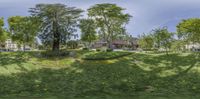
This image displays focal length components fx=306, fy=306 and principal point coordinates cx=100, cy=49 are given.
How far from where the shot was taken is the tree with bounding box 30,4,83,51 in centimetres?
5784

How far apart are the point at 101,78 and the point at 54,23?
22.9m

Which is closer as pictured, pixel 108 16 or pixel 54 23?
pixel 54 23

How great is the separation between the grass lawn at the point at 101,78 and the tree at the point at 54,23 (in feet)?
20.3

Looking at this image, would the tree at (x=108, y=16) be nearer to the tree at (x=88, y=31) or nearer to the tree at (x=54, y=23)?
the tree at (x=88, y=31)

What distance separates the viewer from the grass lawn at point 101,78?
29.8 meters

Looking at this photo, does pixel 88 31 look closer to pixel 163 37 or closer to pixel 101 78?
pixel 163 37

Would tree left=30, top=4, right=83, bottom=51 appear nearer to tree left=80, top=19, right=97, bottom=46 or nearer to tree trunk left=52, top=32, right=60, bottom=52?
tree trunk left=52, top=32, right=60, bottom=52

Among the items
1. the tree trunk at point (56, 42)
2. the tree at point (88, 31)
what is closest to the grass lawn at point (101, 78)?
the tree trunk at point (56, 42)

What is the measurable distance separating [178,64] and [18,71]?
24130mm

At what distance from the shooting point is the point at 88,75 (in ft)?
131

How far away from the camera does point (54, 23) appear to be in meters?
57.7

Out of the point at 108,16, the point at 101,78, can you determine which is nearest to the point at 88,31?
the point at 108,16

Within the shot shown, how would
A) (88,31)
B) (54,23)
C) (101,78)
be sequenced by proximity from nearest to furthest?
(101,78)
(54,23)
(88,31)

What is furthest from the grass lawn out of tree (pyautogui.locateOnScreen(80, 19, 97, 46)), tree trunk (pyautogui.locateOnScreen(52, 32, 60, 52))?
tree (pyautogui.locateOnScreen(80, 19, 97, 46))
